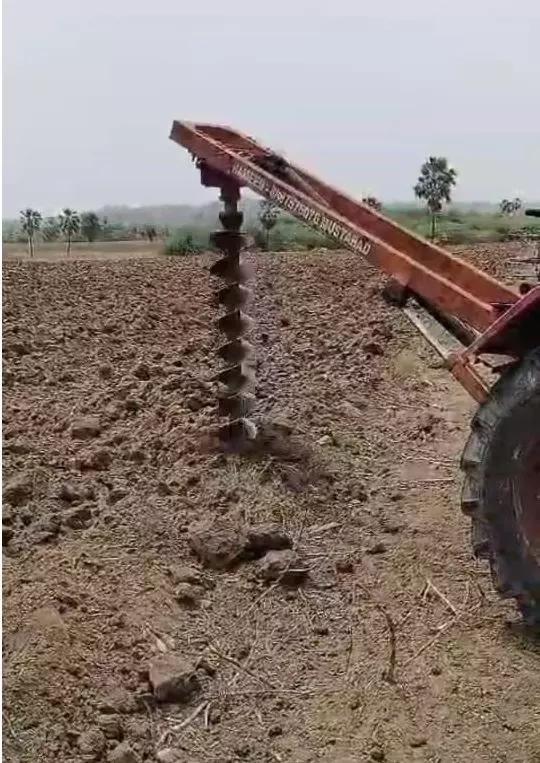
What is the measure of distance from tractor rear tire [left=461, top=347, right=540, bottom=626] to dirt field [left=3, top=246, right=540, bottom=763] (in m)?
0.22

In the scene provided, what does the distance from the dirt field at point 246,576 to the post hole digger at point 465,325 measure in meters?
0.31

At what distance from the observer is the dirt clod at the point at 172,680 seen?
2.84m

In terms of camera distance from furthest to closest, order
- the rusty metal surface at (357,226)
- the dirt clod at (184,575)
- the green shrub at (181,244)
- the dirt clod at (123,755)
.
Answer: the green shrub at (181,244), the dirt clod at (184,575), the rusty metal surface at (357,226), the dirt clod at (123,755)

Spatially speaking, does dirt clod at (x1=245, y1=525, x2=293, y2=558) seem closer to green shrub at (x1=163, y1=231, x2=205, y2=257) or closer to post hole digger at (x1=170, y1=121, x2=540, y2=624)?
post hole digger at (x1=170, y1=121, x2=540, y2=624)

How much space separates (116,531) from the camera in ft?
12.0

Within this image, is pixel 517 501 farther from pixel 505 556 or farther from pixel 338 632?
pixel 338 632

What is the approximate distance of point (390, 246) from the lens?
3.66 meters

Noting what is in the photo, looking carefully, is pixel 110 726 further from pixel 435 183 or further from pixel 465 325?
pixel 435 183

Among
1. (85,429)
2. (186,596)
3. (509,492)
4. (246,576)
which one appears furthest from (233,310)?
(509,492)

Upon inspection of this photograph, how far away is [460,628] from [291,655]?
20.2 inches

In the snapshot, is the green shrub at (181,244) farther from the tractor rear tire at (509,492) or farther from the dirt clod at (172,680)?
the dirt clod at (172,680)

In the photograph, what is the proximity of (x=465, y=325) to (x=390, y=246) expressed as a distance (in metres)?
0.38

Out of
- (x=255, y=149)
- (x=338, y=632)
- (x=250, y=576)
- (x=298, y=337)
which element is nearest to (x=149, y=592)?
(x=250, y=576)

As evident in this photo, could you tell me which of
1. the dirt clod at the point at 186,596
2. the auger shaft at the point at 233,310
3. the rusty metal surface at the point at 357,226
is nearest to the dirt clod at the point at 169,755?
the dirt clod at the point at 186,596
